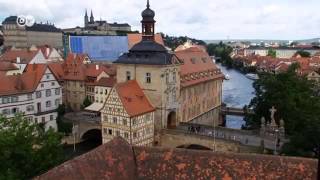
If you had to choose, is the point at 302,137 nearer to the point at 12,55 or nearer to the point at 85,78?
the point at 85,78

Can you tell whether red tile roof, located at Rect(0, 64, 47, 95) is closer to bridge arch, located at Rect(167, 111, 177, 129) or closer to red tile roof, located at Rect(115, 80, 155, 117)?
red tile roof, located at Rect(115, 80, 155, 117)

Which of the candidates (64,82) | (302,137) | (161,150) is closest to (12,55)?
(64,82)

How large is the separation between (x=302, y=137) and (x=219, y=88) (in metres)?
34.5

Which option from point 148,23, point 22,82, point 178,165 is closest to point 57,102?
point 22,82

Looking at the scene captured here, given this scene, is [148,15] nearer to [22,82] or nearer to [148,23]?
[148,23]

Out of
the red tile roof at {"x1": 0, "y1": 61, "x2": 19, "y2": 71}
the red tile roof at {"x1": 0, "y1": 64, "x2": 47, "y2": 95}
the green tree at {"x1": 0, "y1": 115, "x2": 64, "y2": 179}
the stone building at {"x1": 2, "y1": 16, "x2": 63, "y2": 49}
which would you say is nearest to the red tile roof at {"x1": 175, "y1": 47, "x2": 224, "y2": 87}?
the red tile roof at {"x1": 0, "y1": 64, "x2": 47, "y2": 95}

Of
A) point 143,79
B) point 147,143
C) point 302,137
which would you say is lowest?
point 147,143

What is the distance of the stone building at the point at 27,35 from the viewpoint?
417ft

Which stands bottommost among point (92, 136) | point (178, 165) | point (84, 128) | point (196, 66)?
point (92, 136)

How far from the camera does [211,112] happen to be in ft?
206

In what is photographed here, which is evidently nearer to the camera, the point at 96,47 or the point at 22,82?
the point at 22,82

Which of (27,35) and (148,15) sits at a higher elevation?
(27,35)

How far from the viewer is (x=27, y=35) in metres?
128

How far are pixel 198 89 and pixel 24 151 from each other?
35.7 meters
